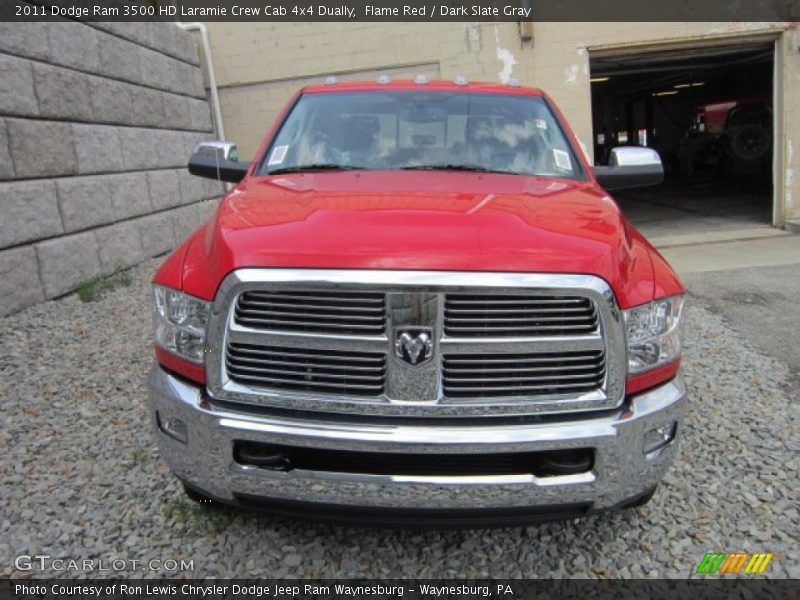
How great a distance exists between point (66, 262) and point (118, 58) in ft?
9.05

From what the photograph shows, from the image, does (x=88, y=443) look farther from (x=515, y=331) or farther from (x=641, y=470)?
(x=641, y=470)

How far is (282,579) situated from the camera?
2350 mm

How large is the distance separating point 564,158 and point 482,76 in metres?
6.08

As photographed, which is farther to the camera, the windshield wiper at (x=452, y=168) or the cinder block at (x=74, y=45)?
→ the cinder block at (x=74, y=45)

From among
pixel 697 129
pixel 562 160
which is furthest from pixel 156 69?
pixel 697 129

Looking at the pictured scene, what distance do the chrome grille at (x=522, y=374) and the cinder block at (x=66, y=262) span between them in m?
4.95

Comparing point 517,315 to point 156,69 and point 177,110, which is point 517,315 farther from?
point 177,110

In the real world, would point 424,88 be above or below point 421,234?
above

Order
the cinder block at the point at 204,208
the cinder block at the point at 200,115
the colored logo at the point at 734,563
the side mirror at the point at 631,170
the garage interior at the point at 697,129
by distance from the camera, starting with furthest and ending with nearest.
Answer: the garage interior at the point at 697,129
the cinder block at the point at 200,115
the cinder block at the point at 204,208
the side mirror at the point at 631,170
the colored logo at the point at 734,563

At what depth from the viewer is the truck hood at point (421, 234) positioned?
78.2 inches

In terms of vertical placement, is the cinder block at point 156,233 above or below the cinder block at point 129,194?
below

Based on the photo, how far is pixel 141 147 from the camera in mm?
7328

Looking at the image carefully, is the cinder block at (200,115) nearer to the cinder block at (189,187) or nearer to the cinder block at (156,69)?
the cinder block at (156,69)

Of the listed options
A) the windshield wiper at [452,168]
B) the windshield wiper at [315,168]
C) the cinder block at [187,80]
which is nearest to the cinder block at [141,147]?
the cinder block at [187,80]
